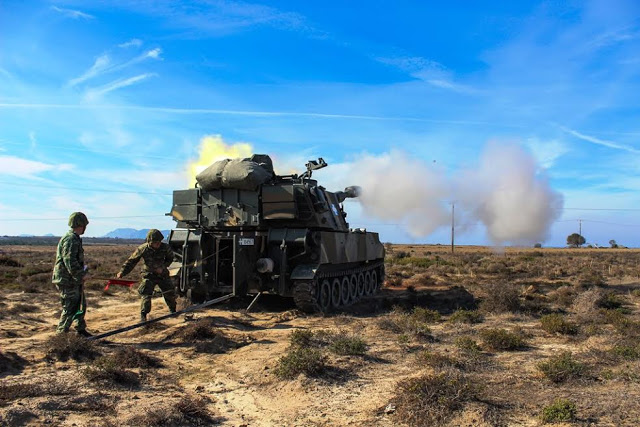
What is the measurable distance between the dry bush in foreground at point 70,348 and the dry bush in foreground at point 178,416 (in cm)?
274

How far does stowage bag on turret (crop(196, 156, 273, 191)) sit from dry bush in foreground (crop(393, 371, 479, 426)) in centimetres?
836

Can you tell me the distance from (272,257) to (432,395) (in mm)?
8424

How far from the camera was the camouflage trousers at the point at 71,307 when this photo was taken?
870 centimetres

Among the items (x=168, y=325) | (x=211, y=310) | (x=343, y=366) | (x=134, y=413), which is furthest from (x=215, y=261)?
(x=134, y=413)

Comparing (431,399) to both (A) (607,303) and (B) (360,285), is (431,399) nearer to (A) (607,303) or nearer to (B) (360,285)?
(A) (607,303)

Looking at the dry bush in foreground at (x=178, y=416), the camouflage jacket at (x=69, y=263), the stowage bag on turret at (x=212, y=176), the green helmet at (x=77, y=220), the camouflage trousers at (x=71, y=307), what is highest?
the stowage bag on turret at (x=212, y=176)

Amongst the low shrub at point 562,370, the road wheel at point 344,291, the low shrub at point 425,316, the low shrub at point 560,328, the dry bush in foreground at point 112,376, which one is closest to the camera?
the dry bush in foreground at point 112,376

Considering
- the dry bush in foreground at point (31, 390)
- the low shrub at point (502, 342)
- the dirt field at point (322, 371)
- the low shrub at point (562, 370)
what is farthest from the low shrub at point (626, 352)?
the dry bush in foreground at point (31, 390)

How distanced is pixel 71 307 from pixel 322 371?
4.57 meters

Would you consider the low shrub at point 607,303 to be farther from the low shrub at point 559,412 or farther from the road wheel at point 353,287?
the low shrub at point 559,412

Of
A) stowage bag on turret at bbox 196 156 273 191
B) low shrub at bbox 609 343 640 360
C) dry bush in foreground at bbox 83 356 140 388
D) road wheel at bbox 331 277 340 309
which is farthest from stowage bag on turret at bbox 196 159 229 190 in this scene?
low shrub at bbox 609 343 640 360

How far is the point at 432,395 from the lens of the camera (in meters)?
5.53

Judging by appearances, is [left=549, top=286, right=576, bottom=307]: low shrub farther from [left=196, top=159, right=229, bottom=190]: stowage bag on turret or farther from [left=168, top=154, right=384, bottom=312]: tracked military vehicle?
[left=196, top=159, right=229, bottom=190]: stowage bag on turret

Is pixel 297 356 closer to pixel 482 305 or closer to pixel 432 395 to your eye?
pixel 432 395
